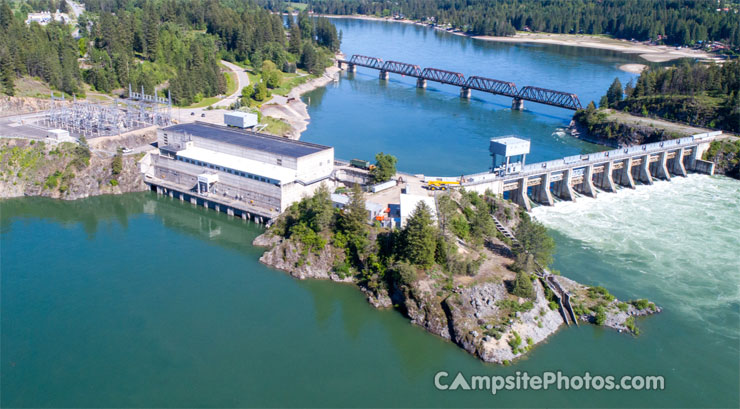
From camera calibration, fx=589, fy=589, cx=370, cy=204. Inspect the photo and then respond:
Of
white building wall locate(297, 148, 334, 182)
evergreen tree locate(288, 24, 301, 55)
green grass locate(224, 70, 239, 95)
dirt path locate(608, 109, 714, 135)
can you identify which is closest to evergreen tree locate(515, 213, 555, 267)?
white building wall locate(297, 148, 334, 182)

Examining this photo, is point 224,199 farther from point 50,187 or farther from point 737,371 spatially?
point 737,371

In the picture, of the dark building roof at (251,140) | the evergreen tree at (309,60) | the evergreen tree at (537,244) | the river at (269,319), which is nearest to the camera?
the river at (269,319)

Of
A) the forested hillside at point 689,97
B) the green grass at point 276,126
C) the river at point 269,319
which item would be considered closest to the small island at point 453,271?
Answer: the river at point 269,319


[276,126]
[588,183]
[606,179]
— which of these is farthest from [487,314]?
[276,126]

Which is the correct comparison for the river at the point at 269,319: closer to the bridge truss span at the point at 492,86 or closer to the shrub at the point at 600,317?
the shrub at the point at 600,317

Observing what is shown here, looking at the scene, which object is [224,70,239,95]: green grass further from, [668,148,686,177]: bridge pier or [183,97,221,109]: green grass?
[668,148,686,177]: bridge pier

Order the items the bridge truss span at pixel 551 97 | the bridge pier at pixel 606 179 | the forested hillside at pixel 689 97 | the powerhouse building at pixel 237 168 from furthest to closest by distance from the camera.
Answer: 1. the bridge truss span at pixel 551 97
2. the forested hillside at pixel 689 97
3. the bridge pier at pixel 606 179
4. the powerhouse building at pixel 237 168
